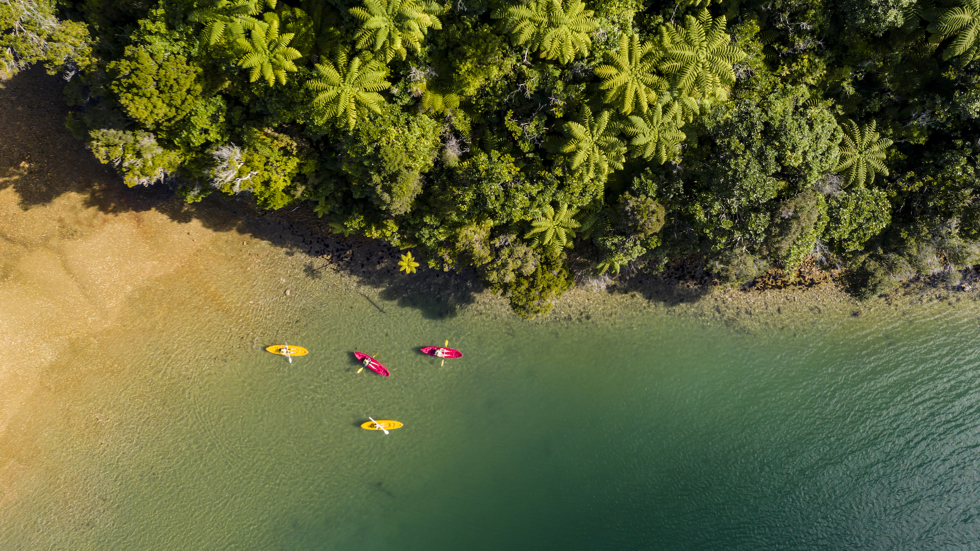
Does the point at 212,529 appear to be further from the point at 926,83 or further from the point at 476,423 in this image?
the point at 926,83

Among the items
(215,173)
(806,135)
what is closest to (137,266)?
(215,173)

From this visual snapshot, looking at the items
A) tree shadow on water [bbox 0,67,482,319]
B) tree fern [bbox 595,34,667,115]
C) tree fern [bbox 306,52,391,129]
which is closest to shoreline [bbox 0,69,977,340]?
tree shadow on water [bbox 0,67,482,319]

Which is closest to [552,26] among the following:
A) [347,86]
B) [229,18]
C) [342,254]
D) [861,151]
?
[347,86]

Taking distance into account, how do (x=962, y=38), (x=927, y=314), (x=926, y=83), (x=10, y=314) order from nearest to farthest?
(x=962, y=38) < (x=926, y=83) < (x=10, y=314) < (x=927, y=314)

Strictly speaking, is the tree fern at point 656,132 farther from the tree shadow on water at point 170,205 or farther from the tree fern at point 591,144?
the tree shadow on water at point 170,205

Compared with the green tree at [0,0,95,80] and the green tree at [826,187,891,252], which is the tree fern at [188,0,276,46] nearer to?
the green tree at [0,0,95,80]

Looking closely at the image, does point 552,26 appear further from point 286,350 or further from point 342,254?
point 286,350
